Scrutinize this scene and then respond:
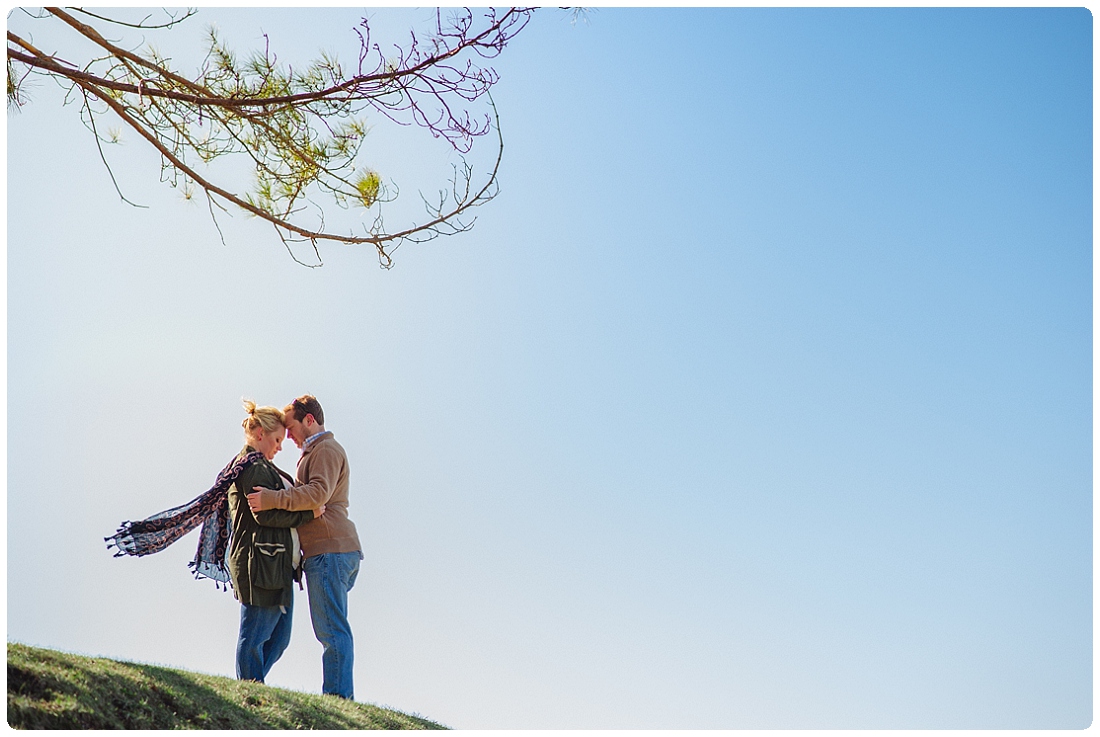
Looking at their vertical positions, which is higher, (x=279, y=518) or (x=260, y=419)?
(x=260, y=419)

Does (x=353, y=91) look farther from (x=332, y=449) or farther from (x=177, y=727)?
(x=177, y=727)

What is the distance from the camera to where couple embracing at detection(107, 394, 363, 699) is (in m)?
5.15

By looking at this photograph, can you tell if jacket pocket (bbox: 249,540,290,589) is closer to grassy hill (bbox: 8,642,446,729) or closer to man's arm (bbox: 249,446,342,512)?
man's arm (bbox: 249,446,342,512)

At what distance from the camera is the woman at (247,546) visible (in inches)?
203

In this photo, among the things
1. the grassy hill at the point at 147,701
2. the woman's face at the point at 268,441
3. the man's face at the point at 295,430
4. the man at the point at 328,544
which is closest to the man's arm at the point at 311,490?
the man at the point at 328,544

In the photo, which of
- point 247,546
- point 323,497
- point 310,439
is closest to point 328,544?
point 323,497

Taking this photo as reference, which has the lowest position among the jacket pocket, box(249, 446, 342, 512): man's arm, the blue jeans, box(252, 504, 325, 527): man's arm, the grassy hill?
the grassy hill

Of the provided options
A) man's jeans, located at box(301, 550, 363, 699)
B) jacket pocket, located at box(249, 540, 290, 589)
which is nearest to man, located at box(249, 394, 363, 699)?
man's jeans, located at box(301, 550, 363, 699)

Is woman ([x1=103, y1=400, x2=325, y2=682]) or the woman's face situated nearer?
woman ([x1=103, y1=400, x2=325, y2=682])

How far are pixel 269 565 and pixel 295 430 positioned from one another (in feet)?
2.55

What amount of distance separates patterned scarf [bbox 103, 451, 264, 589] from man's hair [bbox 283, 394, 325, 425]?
0.98 ft

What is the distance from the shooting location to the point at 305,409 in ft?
18.2

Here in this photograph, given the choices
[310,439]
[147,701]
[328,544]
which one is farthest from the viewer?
[310,439]

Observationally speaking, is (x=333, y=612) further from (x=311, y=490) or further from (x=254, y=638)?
(x=311, y=490)
